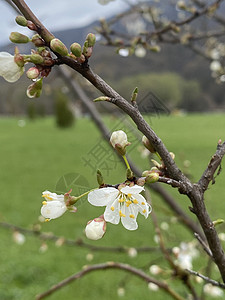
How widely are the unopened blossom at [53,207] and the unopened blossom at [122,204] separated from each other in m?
0.05

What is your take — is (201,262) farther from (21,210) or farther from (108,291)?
(21,210)

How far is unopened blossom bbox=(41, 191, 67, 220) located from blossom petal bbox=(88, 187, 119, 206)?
0.19 ft

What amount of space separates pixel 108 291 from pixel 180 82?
7.80m

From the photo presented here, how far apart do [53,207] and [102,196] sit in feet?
0.25

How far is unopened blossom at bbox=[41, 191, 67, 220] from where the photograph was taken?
0.44 meters

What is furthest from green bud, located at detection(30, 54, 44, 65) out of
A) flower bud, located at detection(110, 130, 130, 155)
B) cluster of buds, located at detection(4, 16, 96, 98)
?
flower bud, located at detection(110, 130, 130, 155)

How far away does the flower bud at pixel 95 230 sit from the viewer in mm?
427

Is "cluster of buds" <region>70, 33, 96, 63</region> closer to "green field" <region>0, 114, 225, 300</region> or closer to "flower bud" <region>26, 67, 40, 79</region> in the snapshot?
"flower bud" <region>26, 67, 40, 79</region>

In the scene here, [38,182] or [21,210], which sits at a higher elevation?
→ [21,210]

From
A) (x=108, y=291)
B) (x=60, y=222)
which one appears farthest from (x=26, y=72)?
(x=60, y=222)

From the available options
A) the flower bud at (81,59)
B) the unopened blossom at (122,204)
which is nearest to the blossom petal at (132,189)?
the unopened blossom at (122,204)

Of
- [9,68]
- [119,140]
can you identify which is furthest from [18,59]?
[119,140]

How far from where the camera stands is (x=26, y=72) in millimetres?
429

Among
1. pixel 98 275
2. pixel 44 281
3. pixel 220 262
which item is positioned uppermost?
pixel 220 262
